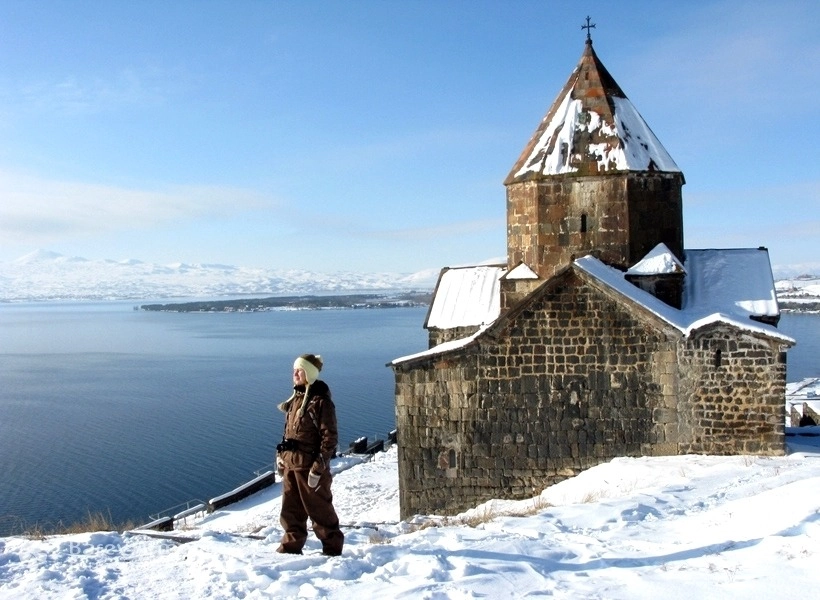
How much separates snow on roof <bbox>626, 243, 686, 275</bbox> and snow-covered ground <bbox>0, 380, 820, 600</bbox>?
3933mm

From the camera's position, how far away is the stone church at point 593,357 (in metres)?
8.66

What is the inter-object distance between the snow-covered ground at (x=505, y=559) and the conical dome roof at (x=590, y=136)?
5001mm

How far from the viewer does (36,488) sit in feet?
62.2

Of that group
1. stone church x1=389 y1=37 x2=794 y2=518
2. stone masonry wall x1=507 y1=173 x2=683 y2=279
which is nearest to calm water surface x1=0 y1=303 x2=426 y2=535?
stone church x1=389 y1=37 x2=794 y2=518

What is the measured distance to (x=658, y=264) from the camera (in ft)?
31.7

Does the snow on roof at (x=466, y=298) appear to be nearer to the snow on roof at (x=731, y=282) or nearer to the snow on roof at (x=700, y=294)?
the snow on roof at (x=700, y=294)

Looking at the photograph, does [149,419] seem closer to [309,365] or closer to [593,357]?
[593,357]

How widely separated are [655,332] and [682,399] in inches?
32.5

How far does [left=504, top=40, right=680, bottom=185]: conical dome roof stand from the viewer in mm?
9883

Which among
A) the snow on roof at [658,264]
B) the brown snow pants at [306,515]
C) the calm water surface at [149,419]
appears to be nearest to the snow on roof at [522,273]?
the snow on roof at [658,264]

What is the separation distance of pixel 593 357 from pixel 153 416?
73.4ft

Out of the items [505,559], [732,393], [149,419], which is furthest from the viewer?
[149,419]

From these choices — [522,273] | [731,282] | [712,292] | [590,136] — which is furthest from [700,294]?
[590,136]

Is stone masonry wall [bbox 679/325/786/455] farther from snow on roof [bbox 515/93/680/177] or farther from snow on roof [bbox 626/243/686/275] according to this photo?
snow on roof [bbox 515/93/680/177]
